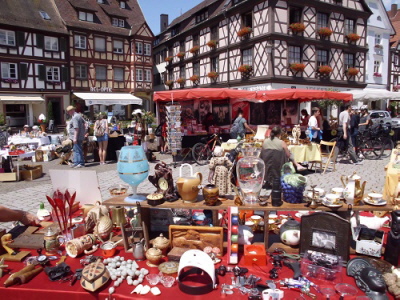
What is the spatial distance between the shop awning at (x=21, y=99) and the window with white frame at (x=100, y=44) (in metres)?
6.86

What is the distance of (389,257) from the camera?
2.61 m

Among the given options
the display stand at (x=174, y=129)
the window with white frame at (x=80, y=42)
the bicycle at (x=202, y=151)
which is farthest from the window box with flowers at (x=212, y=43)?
the display stand at (x=174, y=129)

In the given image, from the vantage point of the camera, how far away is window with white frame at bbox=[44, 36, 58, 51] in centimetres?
2578

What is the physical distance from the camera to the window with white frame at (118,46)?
2964cm

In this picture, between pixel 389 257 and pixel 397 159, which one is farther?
pixel 397 159

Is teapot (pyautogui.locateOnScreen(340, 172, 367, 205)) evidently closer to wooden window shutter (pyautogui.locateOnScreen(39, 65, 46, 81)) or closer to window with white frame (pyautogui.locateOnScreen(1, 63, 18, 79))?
window with white frame (pyautogui.locateOnScreen(1, 63, 18, 79))

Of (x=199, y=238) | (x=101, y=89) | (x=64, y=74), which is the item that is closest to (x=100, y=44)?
(x=101, y=89)

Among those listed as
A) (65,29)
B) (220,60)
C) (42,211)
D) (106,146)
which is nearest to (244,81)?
(220,60)

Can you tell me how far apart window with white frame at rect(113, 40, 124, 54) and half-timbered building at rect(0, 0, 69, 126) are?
4.41 meters

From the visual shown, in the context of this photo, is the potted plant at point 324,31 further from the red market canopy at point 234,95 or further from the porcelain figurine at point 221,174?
the porcelain figurine at point 221,174

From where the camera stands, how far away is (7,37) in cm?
2392

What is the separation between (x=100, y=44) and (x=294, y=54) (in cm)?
1713

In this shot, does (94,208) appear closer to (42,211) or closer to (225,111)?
(42,211)

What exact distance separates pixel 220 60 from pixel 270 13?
18.1 feet
